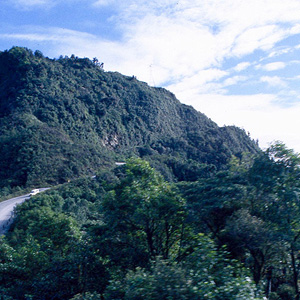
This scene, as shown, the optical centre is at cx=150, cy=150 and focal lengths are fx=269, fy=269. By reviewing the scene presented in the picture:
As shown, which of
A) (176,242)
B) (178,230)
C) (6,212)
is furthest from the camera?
(6,212)

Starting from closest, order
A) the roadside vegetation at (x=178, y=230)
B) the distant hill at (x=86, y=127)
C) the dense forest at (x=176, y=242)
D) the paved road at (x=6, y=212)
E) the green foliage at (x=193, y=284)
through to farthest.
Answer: the green foliage at (x=193, y=284) < the dense forest at (x=176, y=242) < the roadside vegetation at (x=178, y=230) < the paved road at (x=6, y=212) < the distant hill at (x=86, y=127)

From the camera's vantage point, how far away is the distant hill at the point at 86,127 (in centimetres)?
3659

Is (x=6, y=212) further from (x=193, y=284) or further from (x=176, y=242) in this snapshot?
(x=193, y=284)

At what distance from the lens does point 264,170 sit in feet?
21.5

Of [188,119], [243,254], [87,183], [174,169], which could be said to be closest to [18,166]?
[87,183]

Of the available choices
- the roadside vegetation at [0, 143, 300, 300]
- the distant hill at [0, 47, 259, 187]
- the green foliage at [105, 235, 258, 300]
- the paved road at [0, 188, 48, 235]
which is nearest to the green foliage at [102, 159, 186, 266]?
the roadside vegetation at [0, 143, 300, 300]

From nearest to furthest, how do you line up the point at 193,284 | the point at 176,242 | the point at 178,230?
the point at 193,284 < the point at 178,230 < the point at 176,242

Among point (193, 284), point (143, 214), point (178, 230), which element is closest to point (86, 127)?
point (178, 230)

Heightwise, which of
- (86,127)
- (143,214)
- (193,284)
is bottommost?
(193,284)

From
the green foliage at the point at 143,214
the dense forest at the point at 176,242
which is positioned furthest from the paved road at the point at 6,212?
the green foliage at the point at 143,214

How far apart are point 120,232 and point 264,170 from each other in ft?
13.3

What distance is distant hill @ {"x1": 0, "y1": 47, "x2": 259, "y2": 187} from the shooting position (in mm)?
36594

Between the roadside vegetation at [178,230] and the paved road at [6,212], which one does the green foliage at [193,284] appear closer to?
the roadside vegetation at [178,230]

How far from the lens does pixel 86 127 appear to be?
2108 inches
